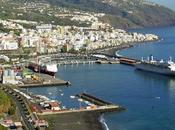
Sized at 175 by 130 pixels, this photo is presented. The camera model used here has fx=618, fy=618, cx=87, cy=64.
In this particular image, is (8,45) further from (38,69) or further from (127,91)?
(127,91)

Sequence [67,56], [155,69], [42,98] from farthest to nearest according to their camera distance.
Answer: [67,56] → [155,69] → [42,98]

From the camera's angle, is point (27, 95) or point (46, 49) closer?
point (27, 95)

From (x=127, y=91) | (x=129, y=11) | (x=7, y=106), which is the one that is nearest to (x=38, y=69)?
(x=127, y=91)

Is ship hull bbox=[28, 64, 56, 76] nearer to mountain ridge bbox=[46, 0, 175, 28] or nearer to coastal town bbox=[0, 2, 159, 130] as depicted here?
coastal town bbox=[0, 2, 159, 130]

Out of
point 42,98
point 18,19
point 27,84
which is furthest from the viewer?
point 18,19

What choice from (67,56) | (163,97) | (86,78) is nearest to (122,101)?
(163,97)

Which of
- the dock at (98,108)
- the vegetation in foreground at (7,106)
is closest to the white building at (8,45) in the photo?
the dock at (98,108)

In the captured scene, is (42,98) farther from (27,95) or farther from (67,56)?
(67,56)
